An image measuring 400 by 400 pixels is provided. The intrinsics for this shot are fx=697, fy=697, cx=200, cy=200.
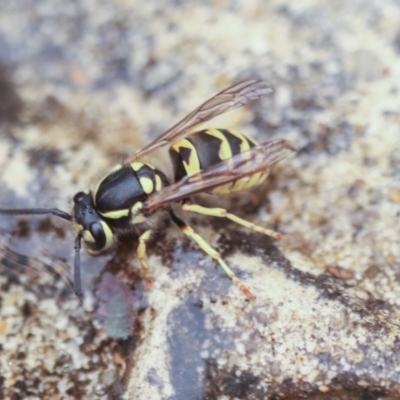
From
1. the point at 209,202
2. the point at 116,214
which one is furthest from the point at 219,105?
the point at 116,214

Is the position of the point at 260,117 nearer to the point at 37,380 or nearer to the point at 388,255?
the point at 388,255

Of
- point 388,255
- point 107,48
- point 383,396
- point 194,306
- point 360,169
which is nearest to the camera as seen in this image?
point 383,396

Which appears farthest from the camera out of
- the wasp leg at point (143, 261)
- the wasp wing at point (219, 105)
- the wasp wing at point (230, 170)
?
the wasp wing at point (219, 105)

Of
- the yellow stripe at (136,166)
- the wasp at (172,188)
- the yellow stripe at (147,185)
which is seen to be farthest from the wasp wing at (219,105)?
the yellow stripe at (147,185)

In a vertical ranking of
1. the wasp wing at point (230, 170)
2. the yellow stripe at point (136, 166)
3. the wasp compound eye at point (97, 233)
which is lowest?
the wasp compound eye at point (97, 233)

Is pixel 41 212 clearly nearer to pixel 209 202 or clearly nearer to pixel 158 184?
pixel 158 184

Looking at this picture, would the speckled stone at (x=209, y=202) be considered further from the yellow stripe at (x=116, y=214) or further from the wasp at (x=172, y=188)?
the yellow stripe at (x=116, y=214)

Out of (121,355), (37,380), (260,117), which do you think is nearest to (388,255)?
(260,117)
